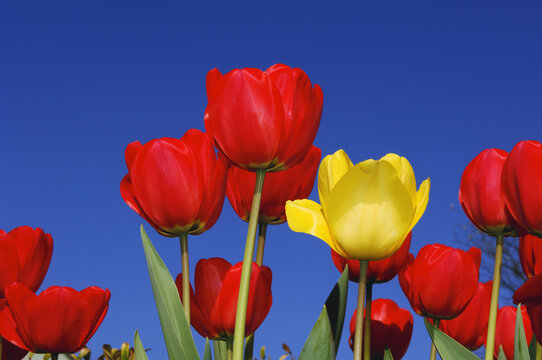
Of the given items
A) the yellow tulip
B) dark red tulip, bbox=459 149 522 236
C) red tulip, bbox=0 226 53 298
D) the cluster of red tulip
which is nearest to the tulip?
dark red tulip, bbox=459 149 522 236

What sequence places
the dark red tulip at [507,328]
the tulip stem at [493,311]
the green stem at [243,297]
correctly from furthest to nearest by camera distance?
the dark red tulip at [507,328] < the tulip stem at [493,311] < the green stem at [243,297]

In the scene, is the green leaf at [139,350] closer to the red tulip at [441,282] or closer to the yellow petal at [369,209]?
the yellow petal at [369,209]

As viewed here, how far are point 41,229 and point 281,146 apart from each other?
3.04 ft

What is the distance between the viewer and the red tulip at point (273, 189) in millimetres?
1500

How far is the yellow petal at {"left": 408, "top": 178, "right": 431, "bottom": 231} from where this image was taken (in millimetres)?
1240

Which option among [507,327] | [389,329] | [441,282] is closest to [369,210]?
[441,282]

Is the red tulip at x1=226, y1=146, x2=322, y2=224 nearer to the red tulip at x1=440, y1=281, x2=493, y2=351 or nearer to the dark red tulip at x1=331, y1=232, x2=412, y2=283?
the dark red tulip at x1=331, y1=232, x2=412, y2=283

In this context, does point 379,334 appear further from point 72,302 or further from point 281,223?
point 72,302

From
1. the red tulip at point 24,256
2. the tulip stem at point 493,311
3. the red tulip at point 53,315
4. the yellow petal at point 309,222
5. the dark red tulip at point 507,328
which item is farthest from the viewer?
the dark red tulip at point 507,328

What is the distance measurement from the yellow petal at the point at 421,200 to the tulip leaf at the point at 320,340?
252mm

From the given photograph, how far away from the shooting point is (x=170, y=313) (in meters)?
1.29

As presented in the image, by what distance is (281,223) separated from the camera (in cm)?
155

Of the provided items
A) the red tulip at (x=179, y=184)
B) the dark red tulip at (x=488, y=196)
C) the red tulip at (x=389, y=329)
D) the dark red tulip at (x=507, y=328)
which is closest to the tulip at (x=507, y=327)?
the dark red tulip at (x=507, y=328)

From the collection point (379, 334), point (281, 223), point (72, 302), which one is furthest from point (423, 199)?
point (72, 302)
